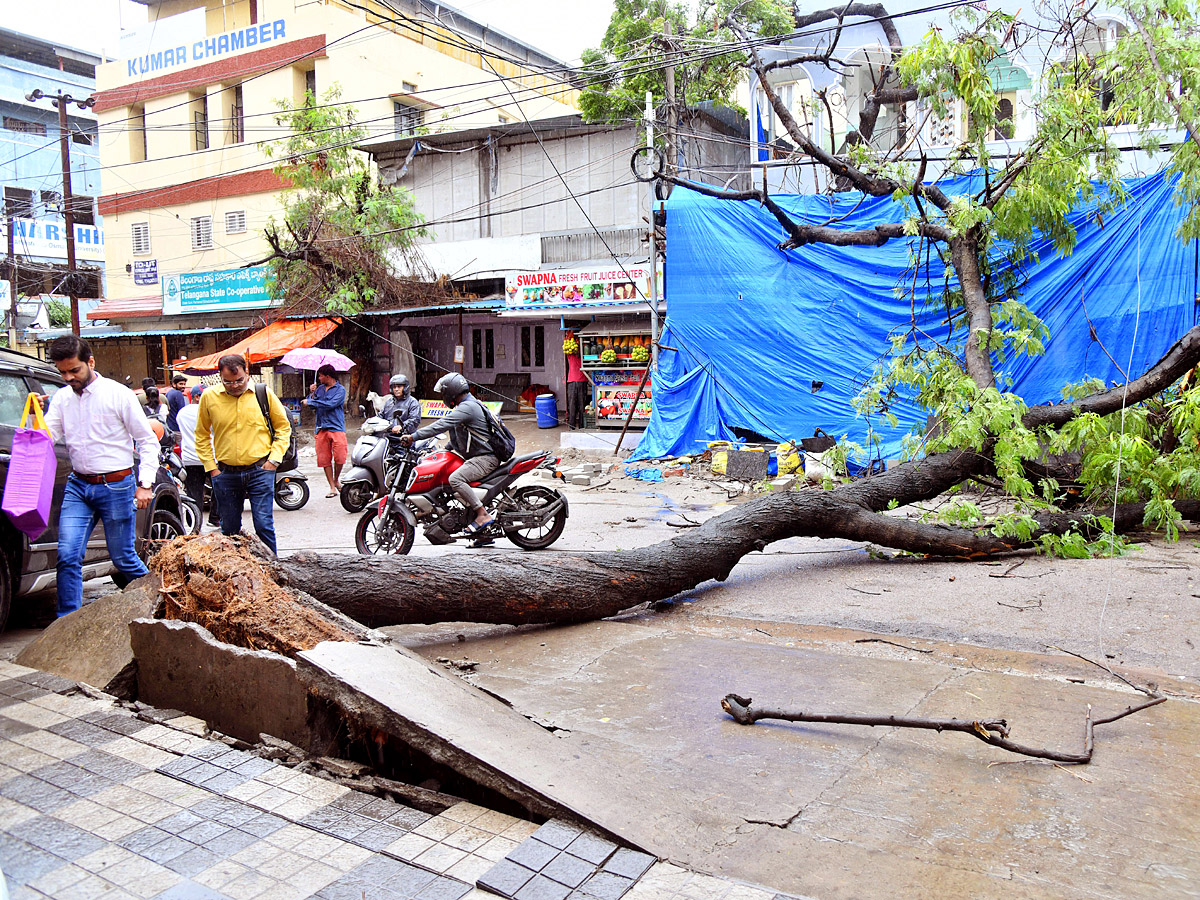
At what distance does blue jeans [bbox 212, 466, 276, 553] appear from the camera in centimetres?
655

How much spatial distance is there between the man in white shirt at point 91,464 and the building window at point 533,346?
1780 cm

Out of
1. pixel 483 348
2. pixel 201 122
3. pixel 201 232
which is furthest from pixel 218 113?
pixel 483 348

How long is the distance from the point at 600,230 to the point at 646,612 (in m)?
15.2

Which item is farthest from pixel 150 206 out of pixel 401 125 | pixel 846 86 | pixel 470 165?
pixel 846 86

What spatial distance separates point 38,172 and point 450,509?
37730mm

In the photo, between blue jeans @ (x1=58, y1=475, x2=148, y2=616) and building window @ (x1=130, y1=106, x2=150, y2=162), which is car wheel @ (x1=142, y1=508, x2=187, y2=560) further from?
building window @ (x1=130, y1=106, x2=150, y2=162)

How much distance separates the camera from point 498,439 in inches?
319

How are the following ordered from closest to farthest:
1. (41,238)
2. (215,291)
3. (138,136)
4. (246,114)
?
(215,291), (246,114), (138,136), (41,238)

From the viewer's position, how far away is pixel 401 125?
26.0m

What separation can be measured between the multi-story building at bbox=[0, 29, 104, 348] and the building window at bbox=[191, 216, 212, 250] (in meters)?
4.76

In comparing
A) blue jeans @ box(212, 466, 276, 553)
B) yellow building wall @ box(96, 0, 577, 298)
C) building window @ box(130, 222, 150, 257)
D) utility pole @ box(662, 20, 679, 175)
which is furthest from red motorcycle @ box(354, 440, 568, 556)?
building window @ box(130, 222, 150, 257)

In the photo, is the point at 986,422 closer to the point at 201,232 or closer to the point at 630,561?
the point at 630,561

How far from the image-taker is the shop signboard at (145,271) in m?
28.1

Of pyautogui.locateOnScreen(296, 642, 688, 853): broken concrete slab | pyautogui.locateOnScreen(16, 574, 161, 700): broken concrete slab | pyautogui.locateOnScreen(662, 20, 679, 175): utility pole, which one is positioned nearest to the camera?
pyautogui.locateOnScreen(296, 642, 688, 853): broken concrete slab
